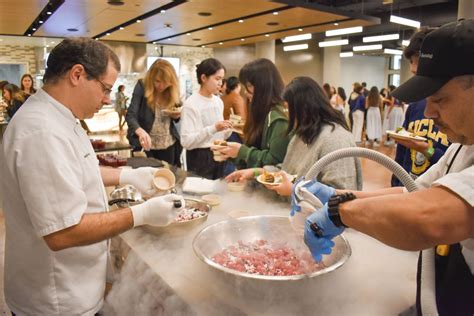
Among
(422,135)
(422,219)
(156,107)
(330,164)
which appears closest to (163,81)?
(156,107)

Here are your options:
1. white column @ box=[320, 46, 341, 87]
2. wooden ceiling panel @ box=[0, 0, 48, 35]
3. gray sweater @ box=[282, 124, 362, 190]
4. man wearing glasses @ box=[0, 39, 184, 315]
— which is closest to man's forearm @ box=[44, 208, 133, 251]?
man wearing glasses @ box=[0, 39, 184, 315]

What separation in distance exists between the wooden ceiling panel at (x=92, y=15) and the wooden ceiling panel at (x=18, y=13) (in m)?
0.35

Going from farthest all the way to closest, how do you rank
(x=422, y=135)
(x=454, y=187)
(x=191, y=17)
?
(x=191, y=17)
(x=422, y=135)
(x=454, y=187)

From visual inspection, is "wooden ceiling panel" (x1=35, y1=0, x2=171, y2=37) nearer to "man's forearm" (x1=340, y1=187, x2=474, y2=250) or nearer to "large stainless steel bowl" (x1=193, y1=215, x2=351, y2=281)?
"large stainless steel bowl" (x1=193, y1=215, x2=351, y2=281)

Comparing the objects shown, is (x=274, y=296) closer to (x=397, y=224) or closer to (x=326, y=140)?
(x=397, y=224)

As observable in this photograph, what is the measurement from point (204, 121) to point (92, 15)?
5.92m

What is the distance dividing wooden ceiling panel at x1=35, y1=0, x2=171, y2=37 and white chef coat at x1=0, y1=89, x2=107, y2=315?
6162mm

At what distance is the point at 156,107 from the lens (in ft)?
11.6

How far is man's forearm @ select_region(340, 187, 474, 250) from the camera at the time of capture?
0.75 m

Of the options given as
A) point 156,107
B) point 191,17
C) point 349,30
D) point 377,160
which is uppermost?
point 191,17

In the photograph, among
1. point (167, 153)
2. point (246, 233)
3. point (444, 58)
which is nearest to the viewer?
point (444, 58)

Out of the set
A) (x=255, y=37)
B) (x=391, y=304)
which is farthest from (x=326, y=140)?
(x=255, y=37)

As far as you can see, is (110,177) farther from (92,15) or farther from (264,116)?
(92,15)

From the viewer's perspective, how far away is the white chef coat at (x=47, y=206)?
3.67 feet
